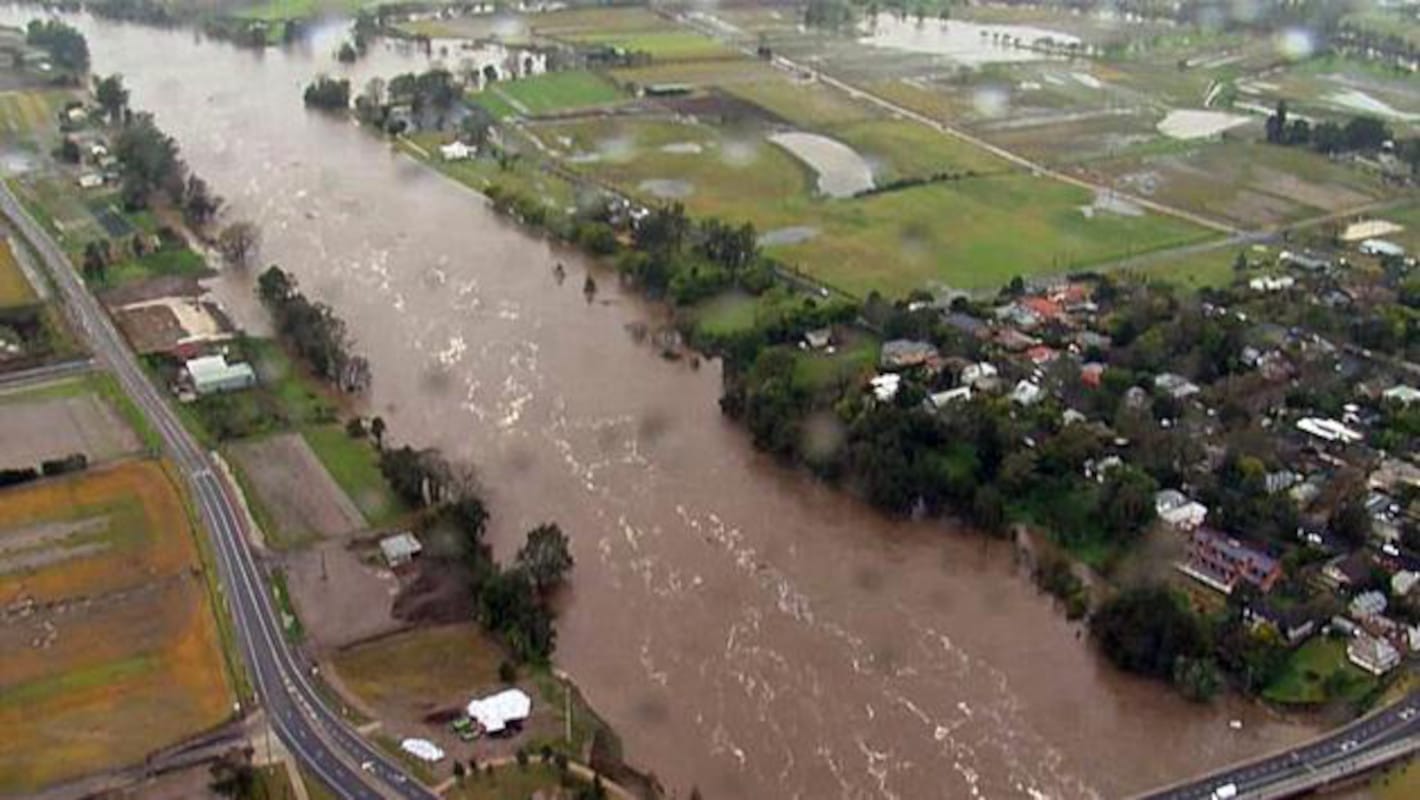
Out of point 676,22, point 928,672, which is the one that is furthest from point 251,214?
point 676,22

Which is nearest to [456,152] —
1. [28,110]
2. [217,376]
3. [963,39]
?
[28,110]

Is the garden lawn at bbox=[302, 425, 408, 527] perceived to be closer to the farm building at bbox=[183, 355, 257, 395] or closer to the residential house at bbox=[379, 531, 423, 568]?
the residential house at bbox=[379, 531, 423, 568]

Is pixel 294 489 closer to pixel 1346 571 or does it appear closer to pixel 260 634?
pixel 260 634

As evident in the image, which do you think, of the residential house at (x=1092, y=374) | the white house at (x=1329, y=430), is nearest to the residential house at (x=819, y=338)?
the residential house at (x=1092, y=374)

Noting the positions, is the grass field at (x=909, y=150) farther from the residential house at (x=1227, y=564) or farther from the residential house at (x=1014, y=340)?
the residential house at (x=1227, y=564)

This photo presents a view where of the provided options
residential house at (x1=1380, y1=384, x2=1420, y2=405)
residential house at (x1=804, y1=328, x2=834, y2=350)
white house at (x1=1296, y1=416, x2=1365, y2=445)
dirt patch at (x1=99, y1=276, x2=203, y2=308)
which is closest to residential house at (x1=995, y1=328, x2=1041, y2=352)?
residential house at (x1=804, y1=328, x2=834, y2=350)

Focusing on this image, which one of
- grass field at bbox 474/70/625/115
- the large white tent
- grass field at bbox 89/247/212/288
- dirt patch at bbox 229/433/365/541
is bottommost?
the large white tent
